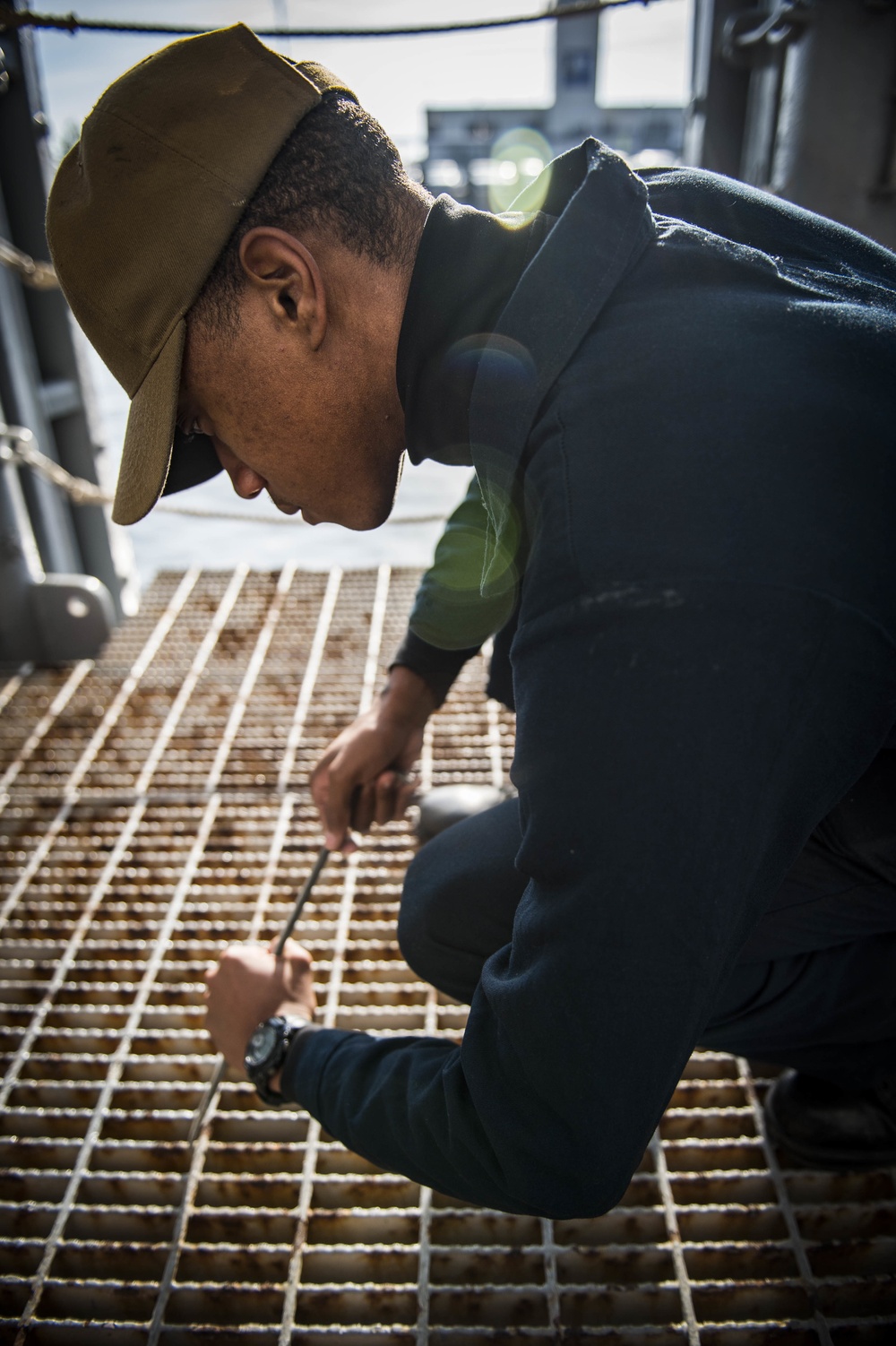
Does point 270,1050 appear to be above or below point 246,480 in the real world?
below

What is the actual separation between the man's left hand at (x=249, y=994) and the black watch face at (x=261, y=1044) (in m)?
0.03

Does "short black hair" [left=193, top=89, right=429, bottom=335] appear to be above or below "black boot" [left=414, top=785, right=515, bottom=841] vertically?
above

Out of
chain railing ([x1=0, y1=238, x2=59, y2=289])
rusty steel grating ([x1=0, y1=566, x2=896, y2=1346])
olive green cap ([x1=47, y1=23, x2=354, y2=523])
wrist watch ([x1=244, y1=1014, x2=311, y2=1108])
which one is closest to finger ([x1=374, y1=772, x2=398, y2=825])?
rusty steel grating ([x1=0, y1=566, x2=896, y2=1346])

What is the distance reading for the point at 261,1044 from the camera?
1.23 meters

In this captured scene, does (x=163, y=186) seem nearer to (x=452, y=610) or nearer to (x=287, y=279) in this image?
(x=287, y=279)

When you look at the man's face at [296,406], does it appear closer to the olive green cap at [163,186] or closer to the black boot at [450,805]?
the olive green cap at [163,186]

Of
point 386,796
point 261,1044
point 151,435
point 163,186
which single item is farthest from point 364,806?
point 163,186

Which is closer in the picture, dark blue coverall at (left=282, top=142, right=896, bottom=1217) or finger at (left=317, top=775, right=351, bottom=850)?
dark blue coverall at (left=282, top=142, right=896, bottom=1217)

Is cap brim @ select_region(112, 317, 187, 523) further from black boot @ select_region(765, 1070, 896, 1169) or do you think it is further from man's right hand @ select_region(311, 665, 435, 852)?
black boot @ select_region(765, 1070, 896, 1169)

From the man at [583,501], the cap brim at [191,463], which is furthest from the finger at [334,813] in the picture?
the cap brim at [191,463]

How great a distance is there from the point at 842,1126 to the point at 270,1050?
85cm

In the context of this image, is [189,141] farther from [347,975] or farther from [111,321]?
[347,975]

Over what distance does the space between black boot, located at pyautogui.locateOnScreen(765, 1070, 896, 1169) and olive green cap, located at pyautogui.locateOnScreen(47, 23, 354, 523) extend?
1315 millimetres

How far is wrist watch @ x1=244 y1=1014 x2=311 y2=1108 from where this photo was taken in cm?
121
